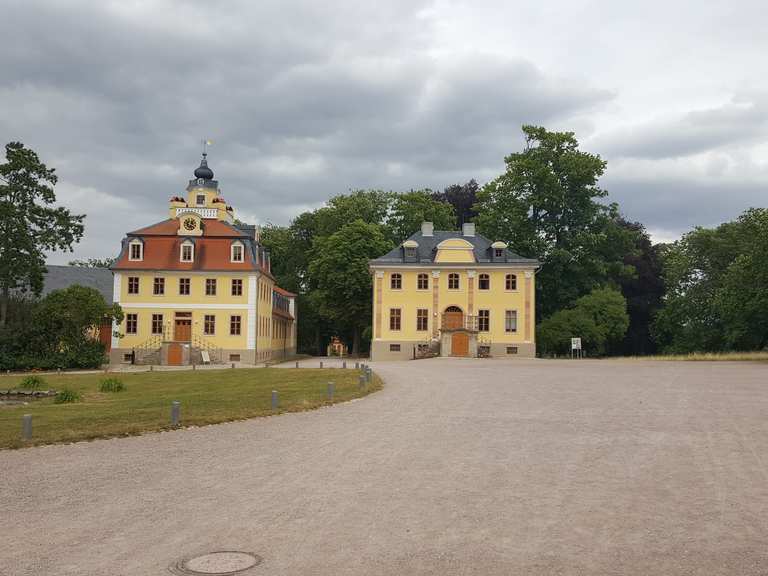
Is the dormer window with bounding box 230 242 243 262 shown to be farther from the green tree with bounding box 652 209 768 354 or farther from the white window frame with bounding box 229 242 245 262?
the green tree with bounding box 652 209 768 354

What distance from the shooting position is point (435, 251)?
173ft

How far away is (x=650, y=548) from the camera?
7207 millimetres

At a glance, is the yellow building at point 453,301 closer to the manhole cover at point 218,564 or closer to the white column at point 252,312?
the white column at point 252,312

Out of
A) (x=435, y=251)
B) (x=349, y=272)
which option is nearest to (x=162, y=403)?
(x=435, y=251)

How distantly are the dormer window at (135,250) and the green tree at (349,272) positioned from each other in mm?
14361

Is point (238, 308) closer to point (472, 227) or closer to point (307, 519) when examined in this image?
point (472, 227)

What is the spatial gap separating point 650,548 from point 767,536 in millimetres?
1331

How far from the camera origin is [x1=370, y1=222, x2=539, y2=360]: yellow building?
5128cm

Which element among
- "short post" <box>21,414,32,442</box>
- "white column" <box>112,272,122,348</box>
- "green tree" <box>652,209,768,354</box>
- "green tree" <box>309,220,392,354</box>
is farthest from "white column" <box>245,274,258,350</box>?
"short post" <box>21,414,32,442</box>

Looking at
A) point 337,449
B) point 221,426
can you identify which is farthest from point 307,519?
point 221,426

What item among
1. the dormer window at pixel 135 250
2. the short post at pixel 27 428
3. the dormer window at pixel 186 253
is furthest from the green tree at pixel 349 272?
the short post at pixel 27 428

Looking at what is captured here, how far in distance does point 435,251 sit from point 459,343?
23.5ft

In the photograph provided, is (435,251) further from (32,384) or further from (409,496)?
(409,496)

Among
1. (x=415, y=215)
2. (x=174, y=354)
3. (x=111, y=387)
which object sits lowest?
(x=111, y=387)
